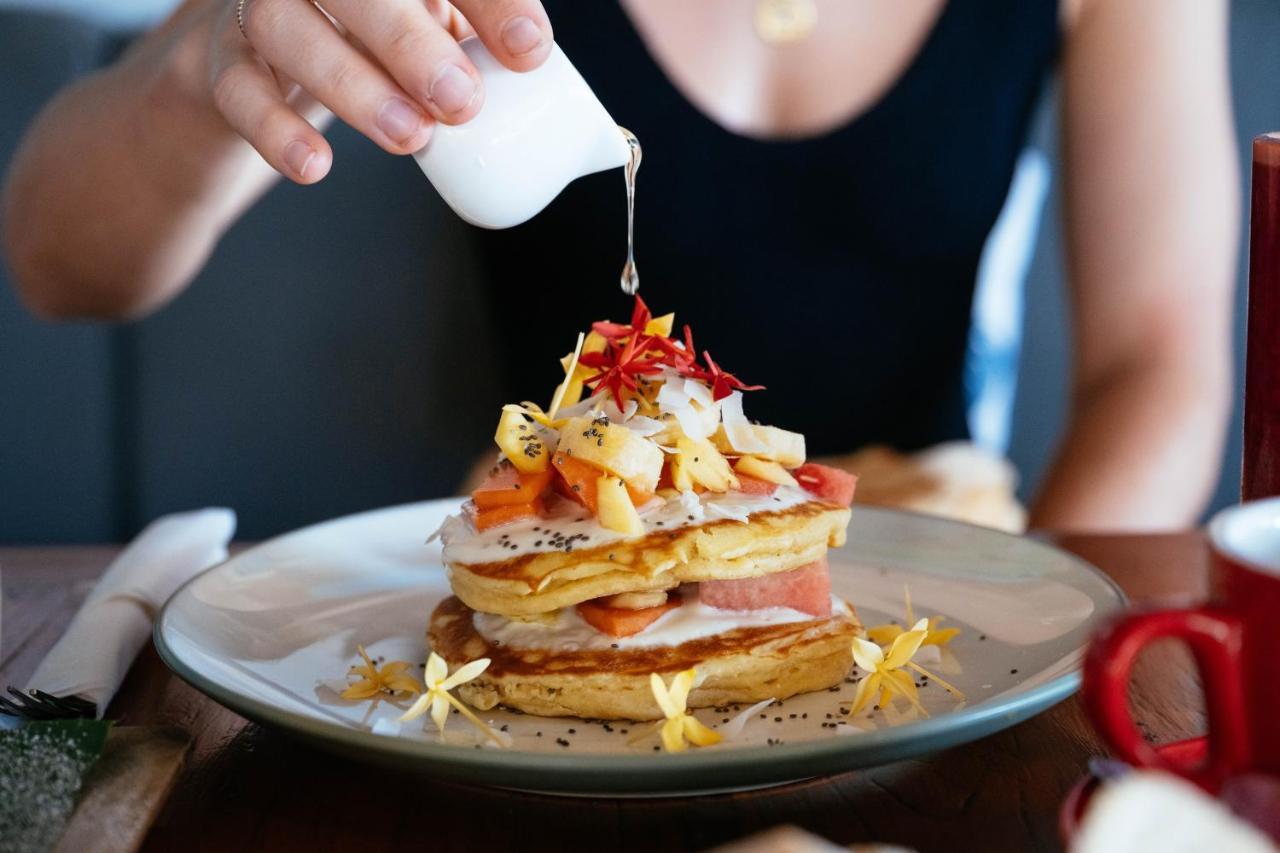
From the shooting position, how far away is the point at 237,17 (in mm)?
1451

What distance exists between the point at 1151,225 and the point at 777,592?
174 centimetres

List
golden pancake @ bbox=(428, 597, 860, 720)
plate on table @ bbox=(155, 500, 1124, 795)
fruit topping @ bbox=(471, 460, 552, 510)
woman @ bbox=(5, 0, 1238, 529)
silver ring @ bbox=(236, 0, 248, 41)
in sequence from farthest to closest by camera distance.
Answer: woman @ bbox=(5, 0, 1238, 529)
silver ring @ bbox=(236, 0, 248, 41)
fruit topping @ bbox=(471, 460, 552, 510)
golden pancake @ bbox=(428, 597, 860, 720)
plate on table @ bbox=(155, 500, 1124, 795)

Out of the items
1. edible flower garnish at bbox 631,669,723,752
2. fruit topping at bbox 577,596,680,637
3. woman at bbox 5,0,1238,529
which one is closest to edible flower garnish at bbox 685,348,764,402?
fruit topping at bbox 577,596,680,637

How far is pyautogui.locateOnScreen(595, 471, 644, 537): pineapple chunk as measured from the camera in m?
1.08

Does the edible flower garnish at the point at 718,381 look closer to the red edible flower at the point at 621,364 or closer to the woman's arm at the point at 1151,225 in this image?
the red edible flower at the point at 621,364

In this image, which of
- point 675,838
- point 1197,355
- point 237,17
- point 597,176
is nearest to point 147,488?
point 597,176

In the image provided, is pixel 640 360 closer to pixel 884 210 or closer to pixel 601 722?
pixel 601 722

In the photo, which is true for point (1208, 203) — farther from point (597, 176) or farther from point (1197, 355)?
point (597, 176)

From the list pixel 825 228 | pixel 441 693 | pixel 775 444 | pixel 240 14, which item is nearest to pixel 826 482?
pixel 775 444

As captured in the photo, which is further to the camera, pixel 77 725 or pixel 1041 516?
pixel 1041 516

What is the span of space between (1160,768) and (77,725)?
69 centimetres

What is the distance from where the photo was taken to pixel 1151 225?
8.39 ft

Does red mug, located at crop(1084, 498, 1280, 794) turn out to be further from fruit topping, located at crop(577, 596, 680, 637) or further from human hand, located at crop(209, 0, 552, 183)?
human hand, located at crop(209, 0, 552, 183)

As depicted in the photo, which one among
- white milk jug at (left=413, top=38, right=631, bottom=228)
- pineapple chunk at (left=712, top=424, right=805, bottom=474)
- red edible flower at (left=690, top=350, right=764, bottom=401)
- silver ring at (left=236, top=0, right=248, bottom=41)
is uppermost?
silver ring at (left=236, top=0, right=248, bottom=41)
